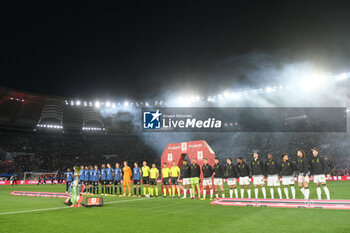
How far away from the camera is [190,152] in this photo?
17938mm

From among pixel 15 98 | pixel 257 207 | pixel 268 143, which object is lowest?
pixel 257 207

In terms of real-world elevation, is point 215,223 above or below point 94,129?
below

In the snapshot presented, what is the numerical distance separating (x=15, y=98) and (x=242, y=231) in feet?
131

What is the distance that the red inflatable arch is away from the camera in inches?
659

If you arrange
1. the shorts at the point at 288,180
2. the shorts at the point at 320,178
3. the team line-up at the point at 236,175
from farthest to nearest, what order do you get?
the shorts at the point at 288,180, the team line-up at the point at 236,175, the shorts at the point at 320,178

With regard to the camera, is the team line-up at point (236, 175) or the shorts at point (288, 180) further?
the shorts at point (288, 180)

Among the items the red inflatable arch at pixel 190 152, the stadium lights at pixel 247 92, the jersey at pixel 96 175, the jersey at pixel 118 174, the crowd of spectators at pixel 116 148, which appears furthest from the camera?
the crowd of spectators at pixel 116 148

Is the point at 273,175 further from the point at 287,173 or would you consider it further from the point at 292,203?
the point at 292,203

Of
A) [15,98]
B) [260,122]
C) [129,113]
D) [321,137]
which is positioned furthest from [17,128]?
[321,137]

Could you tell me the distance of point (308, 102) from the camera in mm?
39500

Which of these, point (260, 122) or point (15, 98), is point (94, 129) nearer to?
point (15, 98)

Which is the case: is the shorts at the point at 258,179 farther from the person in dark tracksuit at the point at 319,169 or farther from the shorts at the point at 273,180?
the person in dark tracksuit at the point at 319,169

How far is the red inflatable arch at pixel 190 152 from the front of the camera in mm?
16734

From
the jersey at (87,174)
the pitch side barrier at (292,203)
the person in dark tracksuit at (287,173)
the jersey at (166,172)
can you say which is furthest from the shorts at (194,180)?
the jersey at (87,174)
